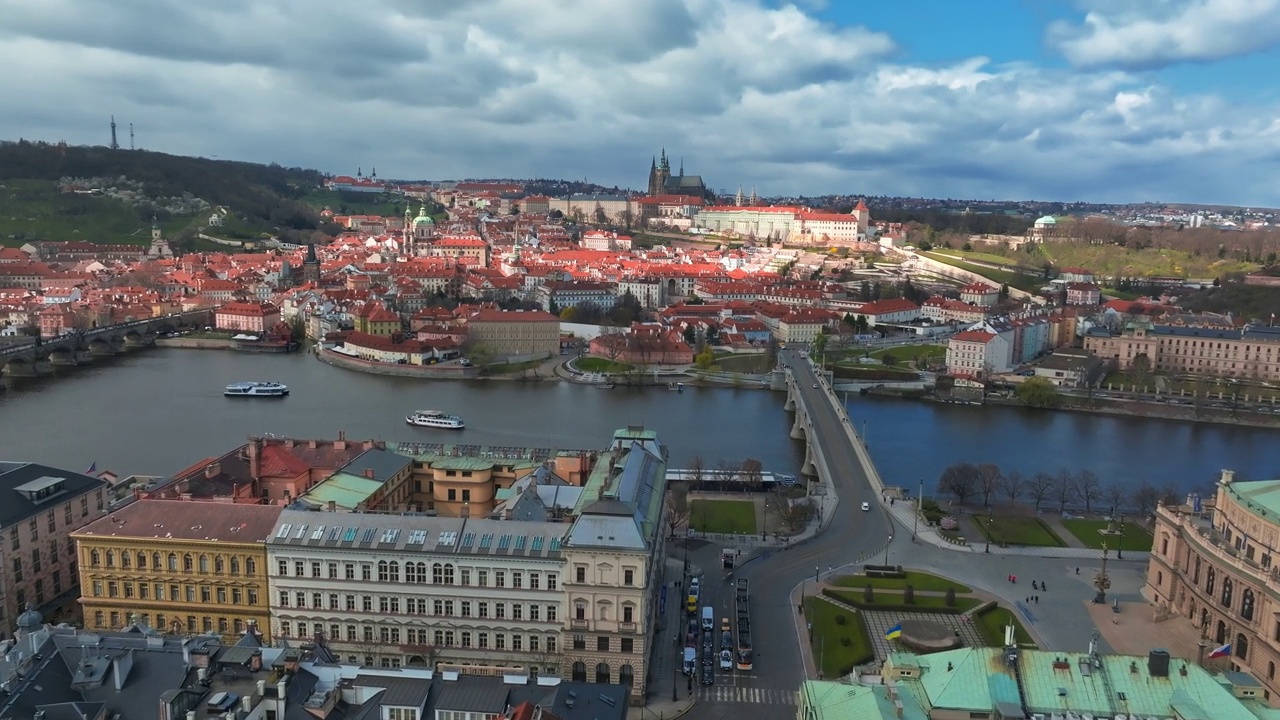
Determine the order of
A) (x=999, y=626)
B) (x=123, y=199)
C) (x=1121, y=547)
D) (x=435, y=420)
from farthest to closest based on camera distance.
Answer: (x=123, y=199) → (x=435, y=420) → (x=1121, y=547) → (x=999, y=626)

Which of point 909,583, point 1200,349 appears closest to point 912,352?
point 1200,349

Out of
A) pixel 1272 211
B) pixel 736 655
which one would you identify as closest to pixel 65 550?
pixel 736 655

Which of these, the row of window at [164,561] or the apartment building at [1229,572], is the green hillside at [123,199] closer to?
the row of window at [164,561]

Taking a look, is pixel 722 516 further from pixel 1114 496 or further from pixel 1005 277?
pixel 1005 277

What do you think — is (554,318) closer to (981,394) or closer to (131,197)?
(981,394)

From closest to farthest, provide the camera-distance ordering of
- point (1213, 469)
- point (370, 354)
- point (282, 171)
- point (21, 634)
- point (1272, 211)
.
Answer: point (21, 634), point (1213, 469), point (370, 354), point (282, 171), point (1272, 211)

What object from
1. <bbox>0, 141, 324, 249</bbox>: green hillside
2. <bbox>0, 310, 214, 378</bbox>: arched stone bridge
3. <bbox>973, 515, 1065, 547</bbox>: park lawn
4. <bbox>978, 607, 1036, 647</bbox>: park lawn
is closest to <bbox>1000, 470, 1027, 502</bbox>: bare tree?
<bbox>973, 515, 1065, 547</bbox>: park lawn

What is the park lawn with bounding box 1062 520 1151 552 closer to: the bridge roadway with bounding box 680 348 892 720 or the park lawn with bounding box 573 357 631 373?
the bridge roadway with bounding box 680 348 892 720
